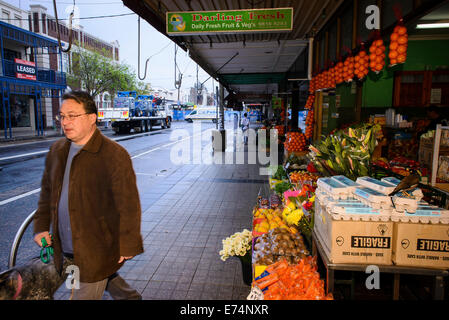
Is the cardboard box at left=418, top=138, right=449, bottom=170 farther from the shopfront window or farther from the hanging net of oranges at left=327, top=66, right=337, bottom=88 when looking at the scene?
the shopfront window

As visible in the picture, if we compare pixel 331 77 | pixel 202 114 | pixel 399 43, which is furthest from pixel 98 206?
pixel 202 114

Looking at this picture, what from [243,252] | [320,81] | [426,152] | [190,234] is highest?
[320,81]

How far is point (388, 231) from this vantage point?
2.13 metres

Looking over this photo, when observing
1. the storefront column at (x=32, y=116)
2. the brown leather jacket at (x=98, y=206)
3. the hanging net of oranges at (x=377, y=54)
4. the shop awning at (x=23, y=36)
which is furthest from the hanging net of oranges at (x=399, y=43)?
the storefront column at (x=32, y=116)

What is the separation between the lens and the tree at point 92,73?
99.1 ft

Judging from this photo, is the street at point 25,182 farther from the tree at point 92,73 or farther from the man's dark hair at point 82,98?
the tree at point 92,73

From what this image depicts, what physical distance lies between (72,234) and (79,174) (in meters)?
0.43

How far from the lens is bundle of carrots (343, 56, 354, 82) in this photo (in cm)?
516

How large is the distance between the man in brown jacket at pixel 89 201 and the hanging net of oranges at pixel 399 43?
357 cm

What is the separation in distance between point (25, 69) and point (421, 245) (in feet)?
84.6

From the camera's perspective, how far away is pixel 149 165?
443 inches

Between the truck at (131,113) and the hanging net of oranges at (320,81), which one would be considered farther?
the truck at (131,113)

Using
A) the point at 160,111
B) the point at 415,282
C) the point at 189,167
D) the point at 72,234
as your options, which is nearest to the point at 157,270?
the point at 72,234

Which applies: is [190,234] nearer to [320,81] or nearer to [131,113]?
[320,81]
